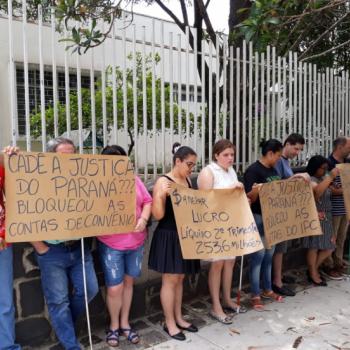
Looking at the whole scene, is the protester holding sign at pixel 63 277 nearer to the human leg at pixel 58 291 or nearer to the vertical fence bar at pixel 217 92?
the human leg at pixel 58 291

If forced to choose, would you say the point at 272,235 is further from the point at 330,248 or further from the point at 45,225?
the point at 45,225

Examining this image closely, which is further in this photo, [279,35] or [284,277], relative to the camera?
[279,35]

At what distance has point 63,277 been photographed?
302 cm

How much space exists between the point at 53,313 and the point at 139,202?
1.07 metres

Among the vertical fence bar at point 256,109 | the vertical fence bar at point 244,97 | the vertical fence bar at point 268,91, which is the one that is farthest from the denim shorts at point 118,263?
the vertical fence bar at point 268,91

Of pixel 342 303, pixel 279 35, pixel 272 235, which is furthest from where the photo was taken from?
pixel 279 35

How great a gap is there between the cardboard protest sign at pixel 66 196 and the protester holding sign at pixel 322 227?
239 cm

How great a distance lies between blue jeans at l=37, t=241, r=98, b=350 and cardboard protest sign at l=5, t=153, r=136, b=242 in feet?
0.76

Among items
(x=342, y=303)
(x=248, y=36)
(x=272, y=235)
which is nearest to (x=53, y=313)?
(x=272, y=235)

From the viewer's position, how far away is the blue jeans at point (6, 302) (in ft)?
9.09

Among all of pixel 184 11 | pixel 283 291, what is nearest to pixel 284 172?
pixel 283 291

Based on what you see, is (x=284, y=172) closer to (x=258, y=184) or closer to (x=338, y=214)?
(x=258, y=184)

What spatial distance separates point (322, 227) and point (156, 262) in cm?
226

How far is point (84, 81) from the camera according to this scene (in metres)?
4.66
